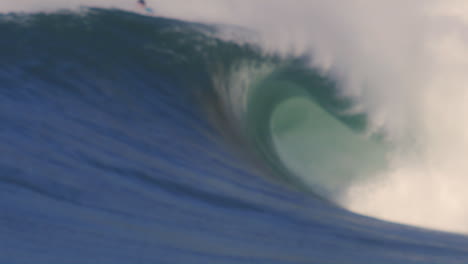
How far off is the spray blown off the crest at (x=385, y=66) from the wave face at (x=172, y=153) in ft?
0.68

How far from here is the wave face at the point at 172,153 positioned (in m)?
4.01

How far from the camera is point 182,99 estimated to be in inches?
294

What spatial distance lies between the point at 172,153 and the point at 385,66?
208 inches

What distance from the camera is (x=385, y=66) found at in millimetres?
9773

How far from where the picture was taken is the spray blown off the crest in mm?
7949

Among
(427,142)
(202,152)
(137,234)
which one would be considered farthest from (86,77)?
(427,142)

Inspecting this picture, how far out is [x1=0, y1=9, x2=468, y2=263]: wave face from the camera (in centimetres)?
401

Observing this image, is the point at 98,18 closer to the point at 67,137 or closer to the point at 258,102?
the point at 258,102

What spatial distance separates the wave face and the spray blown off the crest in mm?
209

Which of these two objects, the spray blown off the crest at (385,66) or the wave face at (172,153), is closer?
the wave face at (172,153)

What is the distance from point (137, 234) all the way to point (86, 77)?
3.68m

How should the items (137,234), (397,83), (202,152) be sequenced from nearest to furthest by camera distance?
1. (137,234)
2. (202,152)
3. (397,83)

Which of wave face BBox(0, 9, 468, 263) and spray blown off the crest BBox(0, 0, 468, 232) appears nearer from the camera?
wave face BBox(0, 9, 468, 263)

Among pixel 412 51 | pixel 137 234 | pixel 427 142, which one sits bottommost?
pixel 137 234
